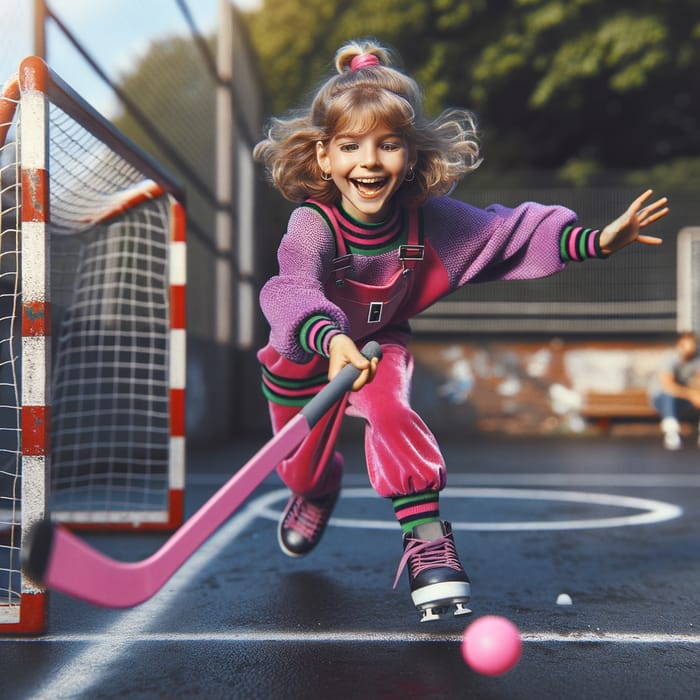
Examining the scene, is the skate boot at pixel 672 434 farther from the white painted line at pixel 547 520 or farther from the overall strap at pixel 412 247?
the overall strap at pixel 412 247

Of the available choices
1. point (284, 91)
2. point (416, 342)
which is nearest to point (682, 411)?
point (416, 342)

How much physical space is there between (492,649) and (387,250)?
1.14m

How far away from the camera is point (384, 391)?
2545 mm

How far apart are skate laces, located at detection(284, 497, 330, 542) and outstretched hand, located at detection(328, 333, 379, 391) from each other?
3.85 feet

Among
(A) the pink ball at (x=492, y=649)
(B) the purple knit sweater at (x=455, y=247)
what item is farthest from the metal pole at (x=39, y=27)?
(A) the pink ball at (x=492, y=649)

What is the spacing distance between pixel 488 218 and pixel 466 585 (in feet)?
3.67

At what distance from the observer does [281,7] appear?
16.0 metres

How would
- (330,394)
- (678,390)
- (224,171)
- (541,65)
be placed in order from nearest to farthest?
(330,394) → (678,390) → (224,171) → (541,65)

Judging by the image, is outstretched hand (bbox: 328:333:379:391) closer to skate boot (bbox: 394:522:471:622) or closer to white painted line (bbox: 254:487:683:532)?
skate boot (bbox: 394:522:471:622)

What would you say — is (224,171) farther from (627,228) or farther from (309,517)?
(627,228)

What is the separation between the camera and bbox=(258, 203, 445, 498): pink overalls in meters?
2.44

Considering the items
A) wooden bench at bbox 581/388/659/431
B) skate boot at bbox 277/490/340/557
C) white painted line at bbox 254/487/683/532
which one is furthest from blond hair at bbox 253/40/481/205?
wooden bench at bbox 581/388/659/431

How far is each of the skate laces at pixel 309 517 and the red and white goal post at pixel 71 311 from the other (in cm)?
87

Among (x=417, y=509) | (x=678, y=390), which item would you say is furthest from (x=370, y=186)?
(x=678, y=390)
